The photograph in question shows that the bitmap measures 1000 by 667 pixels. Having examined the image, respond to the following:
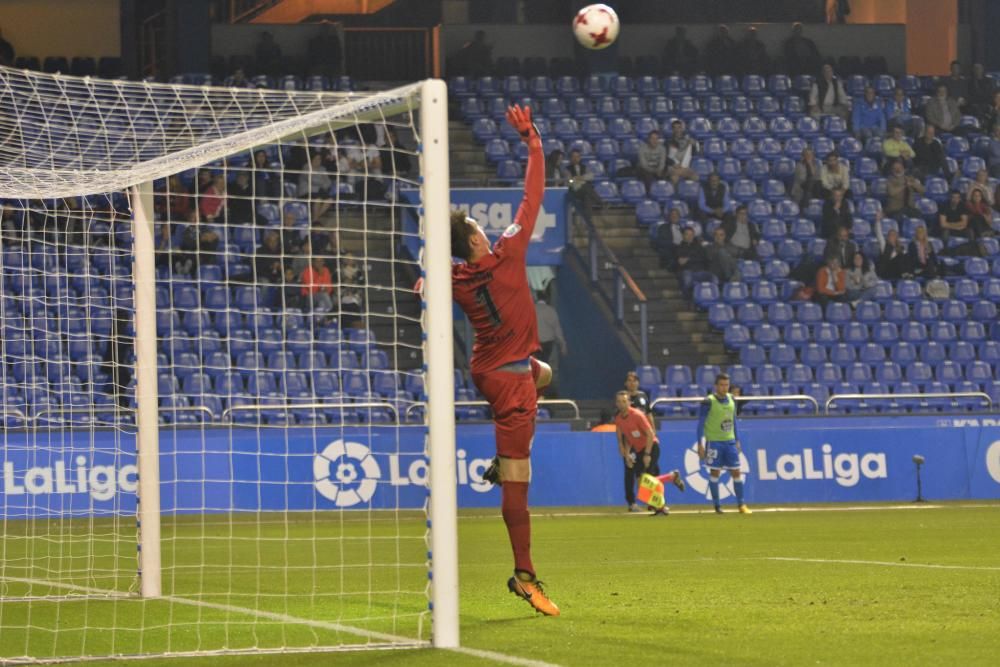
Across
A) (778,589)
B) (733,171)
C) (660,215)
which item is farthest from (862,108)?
(778,589)

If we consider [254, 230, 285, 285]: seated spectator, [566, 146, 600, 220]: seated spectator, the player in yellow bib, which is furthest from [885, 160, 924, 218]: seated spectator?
[254, 230, 285, 285]: seated spectator

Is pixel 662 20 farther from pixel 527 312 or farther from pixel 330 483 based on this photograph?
pixel 527 312

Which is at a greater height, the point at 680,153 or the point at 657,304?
the point at 680,153

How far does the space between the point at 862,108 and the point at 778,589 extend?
21.9 meters

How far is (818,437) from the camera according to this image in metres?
21.9

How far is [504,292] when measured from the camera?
26.6ft

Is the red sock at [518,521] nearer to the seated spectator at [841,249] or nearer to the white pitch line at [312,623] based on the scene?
the white pitch line at [312,623]

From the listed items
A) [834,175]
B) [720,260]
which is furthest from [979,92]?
[720,260]

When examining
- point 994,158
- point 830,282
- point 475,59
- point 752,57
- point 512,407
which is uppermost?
point 752,57

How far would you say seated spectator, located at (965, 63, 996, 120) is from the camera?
30641 mm

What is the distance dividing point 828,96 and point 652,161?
451 cm

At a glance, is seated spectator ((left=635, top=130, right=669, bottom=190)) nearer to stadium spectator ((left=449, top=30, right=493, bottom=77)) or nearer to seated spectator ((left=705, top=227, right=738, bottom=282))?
seated spectator ((left=705, top=227, right=738, bottom=282))

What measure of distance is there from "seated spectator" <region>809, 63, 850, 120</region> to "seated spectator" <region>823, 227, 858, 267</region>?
455cm

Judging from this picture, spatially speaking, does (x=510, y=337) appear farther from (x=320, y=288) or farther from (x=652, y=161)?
(x=652, y=161)
